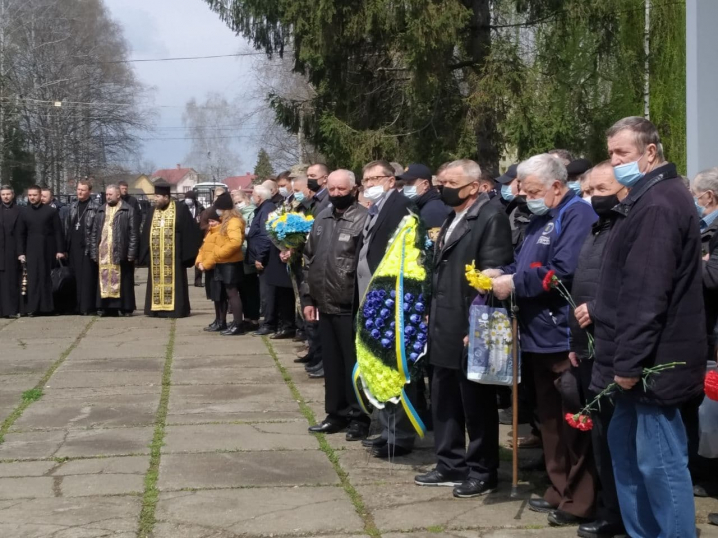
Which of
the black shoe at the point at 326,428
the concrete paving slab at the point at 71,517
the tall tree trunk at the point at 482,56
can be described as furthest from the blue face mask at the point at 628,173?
the tall tree trunk at the point at 482,56

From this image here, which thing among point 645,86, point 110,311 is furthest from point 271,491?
point 645,86

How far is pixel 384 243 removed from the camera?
7074 mm

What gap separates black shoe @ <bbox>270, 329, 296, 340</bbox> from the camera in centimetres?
1255

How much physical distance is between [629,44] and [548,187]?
13.0 meters

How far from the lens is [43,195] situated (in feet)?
50.9

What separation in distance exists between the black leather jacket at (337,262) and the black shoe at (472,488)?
1858mm

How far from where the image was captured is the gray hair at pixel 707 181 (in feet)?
20.2

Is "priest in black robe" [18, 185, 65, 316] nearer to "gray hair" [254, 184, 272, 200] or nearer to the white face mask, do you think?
"gray hair" [254, 184, 272, 200]

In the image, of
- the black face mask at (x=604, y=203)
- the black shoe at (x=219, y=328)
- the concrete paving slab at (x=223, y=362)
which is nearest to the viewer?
the black face mask at (x=604, y=203)

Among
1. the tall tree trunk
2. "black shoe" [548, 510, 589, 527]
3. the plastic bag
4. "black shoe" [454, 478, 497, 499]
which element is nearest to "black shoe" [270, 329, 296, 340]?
the tall tree trunk

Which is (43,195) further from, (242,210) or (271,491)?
(271,491)

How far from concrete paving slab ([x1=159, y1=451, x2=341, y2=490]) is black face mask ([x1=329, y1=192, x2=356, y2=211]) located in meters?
1.86

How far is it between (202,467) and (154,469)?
0.31 m

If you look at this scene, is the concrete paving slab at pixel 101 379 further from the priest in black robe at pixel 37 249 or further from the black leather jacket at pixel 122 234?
the priest in black robe at pixel 37 249
